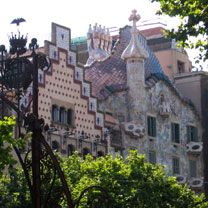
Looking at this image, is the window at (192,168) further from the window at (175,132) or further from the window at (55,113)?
the window at (55,113)

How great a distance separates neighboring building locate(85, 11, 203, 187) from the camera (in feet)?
167

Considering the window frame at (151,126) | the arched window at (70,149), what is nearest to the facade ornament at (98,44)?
the window frame at (151,126)

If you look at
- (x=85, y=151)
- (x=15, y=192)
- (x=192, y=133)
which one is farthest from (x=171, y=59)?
→ (x=15, y=192)

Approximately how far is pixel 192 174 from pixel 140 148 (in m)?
6.17

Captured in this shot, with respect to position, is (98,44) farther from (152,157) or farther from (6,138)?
(6,138)

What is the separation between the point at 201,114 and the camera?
56969 millimetres

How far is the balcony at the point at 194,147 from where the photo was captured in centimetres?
5525

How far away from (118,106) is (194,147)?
695cm

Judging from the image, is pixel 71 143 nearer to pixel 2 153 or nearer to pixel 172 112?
pixel 172 112

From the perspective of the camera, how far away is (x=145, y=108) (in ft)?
170

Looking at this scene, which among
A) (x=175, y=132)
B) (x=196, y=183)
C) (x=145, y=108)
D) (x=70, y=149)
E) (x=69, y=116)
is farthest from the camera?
(x=196, y=183)

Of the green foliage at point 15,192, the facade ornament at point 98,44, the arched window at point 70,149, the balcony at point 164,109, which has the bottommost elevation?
the green foliage at point 15,192

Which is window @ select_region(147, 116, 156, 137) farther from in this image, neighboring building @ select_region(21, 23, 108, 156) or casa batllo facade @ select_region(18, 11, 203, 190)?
neighboring building @ select_region(21, 23, 108, 156)

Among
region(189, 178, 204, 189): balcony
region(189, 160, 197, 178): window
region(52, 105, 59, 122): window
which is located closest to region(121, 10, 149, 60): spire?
region(52, 105, 59, 122): window
